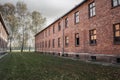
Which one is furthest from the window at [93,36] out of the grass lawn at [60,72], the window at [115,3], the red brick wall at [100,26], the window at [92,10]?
the grass lawn at [60,72]

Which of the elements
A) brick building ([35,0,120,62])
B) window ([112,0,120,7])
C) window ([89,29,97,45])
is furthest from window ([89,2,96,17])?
window ([112,0,120,7])

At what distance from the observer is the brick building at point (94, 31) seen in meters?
15.4

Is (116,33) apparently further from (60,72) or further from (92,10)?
(60,72)

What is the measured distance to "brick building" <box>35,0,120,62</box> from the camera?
15352 mm

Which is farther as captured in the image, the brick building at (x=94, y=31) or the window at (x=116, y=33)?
the brick building at (x=94, y=31)

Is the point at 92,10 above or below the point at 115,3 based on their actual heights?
above

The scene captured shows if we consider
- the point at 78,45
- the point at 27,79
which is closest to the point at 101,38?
the point at 78,45

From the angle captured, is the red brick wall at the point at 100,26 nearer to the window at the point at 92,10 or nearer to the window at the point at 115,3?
the window at the point at 115,3

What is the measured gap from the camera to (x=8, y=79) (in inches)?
337

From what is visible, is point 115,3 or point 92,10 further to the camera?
point 92,10

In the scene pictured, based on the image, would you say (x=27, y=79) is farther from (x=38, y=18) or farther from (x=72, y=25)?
(x=38, y=18)

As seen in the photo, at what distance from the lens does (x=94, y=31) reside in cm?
1878

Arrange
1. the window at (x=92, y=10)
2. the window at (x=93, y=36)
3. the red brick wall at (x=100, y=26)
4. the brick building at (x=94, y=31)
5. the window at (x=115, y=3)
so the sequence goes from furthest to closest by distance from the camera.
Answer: the window at (x=92, y=10)
the window at (x=93, y=36)
the red brick wall at (x=100, y=26)
the brick building at (x=94, y=31)
the window at (x=115, y=3)

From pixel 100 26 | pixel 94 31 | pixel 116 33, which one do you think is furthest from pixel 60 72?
pixel 94 31
